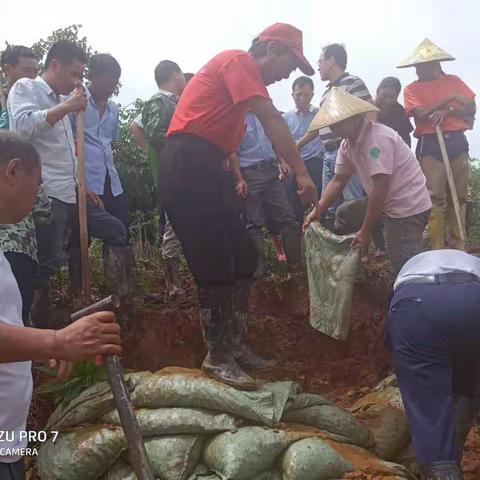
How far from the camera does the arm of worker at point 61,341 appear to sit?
4.64 feet

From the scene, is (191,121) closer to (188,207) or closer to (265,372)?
Answer: (188,207)

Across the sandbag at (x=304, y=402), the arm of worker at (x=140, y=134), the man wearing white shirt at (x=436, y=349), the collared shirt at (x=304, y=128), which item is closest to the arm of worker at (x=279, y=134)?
the man wearing white shirt at (x=436, y=349)

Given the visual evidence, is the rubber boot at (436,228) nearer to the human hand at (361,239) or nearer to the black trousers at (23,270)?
the human hand at (361,239)

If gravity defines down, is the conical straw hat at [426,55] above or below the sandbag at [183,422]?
above

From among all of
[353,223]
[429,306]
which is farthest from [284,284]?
[429,306]

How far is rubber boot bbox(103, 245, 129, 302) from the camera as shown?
12.9 feet

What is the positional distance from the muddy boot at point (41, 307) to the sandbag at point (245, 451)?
1.29 meters

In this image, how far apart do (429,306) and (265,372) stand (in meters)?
1.55

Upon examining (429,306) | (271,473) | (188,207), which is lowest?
(271,473)

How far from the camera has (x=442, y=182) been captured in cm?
500

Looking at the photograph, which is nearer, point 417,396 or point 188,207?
point 417,396

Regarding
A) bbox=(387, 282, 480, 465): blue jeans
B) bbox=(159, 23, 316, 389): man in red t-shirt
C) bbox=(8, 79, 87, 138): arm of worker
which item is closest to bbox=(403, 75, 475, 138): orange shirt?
bbox=(159, 23, 316, 389): man in red t-shirt

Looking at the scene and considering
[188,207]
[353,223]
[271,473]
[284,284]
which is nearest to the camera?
[271,473]

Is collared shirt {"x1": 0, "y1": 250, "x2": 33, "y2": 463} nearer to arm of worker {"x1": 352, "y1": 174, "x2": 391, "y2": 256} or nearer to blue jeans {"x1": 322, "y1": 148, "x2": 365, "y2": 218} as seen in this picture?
arm of worker {"x1": 352, "y1": 174, "x2": 391, "y2": 256}
